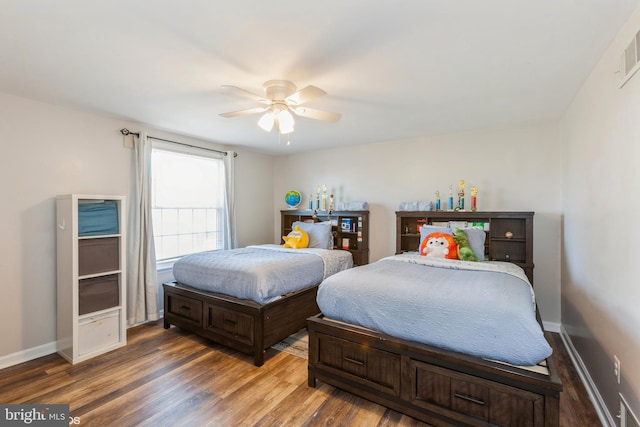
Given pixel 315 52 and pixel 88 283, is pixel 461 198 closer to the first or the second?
pixel 315 52

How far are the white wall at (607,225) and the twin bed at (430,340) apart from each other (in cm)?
42

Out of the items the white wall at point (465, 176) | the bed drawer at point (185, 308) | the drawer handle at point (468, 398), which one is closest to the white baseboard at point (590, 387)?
the white wall at point (465, 176)

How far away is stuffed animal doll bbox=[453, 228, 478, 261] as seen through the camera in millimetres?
3141

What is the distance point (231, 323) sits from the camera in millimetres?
2803

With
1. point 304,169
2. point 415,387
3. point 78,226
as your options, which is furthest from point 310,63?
point 304,169

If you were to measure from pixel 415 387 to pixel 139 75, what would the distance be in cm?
295

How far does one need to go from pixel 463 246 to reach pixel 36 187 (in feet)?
14.1

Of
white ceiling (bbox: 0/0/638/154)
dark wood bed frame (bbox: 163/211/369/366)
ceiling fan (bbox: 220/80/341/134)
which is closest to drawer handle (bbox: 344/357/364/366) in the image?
dark wood bed frame (bbox: 163/211/369/366)

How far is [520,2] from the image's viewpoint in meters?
1.45

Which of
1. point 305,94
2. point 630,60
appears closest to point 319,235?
point 305,94

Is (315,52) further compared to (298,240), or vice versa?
(298,240)

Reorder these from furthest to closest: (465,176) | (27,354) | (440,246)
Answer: (465,176) → (440,246) → (27,354)

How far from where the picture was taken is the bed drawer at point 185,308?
307 centimetres

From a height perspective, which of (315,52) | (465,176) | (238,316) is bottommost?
(238,316)
